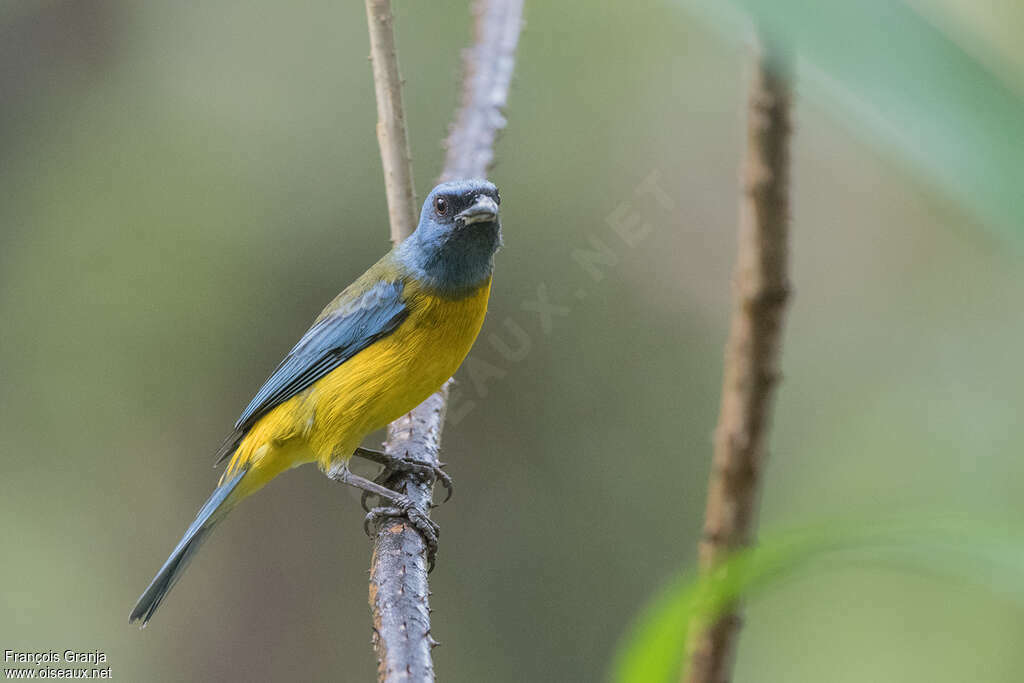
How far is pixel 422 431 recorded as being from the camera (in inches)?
159

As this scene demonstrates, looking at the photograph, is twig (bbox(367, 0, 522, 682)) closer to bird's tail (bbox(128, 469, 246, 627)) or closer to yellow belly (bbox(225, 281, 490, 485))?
yellow belly (bbox(225, 281, 490, 485))

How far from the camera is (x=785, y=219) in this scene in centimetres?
183

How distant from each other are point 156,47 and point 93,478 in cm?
286

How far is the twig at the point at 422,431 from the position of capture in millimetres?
2361

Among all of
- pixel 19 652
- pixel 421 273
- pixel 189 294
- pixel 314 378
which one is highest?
pixel 189 294

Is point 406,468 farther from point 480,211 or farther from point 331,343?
point 480,211

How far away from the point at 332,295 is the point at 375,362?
8.19 ft

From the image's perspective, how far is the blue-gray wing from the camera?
3996 millimetres

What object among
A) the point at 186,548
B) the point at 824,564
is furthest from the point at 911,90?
the point at 186,548

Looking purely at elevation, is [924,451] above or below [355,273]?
below

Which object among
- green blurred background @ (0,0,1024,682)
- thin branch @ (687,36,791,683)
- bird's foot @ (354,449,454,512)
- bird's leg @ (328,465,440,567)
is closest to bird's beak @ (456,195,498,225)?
bird's foot @ (354,449,454,512)

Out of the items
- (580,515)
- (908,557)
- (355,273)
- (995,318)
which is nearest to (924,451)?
(995,318)

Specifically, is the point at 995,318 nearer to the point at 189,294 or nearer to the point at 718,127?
the point at 718,127

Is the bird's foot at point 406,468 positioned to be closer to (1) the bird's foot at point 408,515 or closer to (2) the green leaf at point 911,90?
(1) the bird's foot at point 408,515
